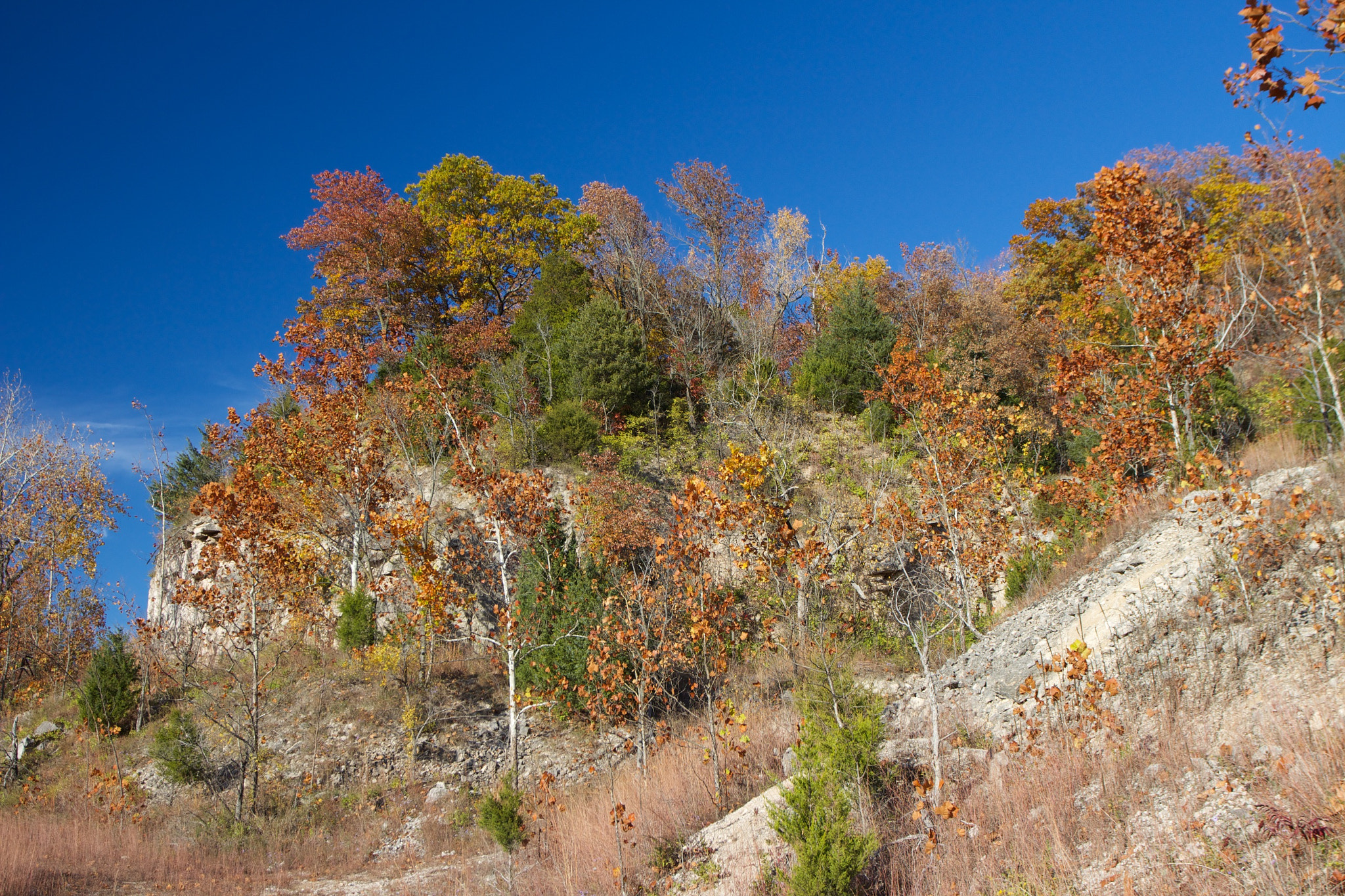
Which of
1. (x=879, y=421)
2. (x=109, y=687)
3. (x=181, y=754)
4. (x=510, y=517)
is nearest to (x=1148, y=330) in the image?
(x=879, y=421)

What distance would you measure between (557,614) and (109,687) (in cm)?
1118

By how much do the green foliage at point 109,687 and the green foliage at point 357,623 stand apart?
503cm

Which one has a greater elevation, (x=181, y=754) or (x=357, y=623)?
(x=357, y=623)

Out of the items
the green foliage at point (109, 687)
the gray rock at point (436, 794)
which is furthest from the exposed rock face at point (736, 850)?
the green foliage at point (109, 687)

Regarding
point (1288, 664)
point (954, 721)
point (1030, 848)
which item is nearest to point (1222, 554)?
point (1288, 664)

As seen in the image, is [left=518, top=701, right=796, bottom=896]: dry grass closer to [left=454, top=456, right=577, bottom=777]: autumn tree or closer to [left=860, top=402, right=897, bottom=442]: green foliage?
[left=454, top=456, right=577, bottom=777]: autumn tree

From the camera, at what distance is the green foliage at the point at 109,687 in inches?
640

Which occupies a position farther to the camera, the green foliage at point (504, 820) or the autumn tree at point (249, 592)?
the autumn tree at point (249, 592)

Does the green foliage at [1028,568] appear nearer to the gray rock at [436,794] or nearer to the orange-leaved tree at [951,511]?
the orange-leaved tree at [951,511]

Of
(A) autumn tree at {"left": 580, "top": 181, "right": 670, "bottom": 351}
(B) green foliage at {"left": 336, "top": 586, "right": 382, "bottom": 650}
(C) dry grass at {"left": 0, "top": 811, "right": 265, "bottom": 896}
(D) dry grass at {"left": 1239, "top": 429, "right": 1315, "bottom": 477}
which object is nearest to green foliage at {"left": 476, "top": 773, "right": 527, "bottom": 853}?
(C) dry grass at {"left": 0, "top": 811, "right": 265, "bottom": 896}

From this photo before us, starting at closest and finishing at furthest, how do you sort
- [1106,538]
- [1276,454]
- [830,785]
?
[830,785]
[1106,538]
[1276,454]

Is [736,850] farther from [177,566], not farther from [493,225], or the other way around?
[493,225]

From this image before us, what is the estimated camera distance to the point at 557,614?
14.9 metres

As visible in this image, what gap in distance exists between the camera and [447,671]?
1694 cm
